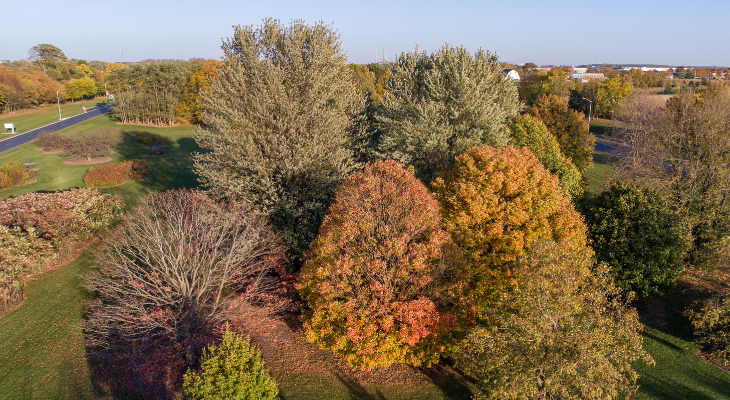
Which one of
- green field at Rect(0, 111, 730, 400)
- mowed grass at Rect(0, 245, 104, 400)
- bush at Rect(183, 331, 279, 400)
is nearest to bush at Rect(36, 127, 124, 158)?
green field at Rect(0, 111, 730, 400)

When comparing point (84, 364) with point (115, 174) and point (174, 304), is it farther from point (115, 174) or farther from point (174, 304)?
point (115, 174)

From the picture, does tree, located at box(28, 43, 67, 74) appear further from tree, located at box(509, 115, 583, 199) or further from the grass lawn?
tree, located at box(509, 115, 583, 199)

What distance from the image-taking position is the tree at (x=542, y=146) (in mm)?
28797

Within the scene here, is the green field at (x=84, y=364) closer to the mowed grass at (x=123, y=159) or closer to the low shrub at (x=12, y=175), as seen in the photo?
the mowed grass at (x=123, y=159)

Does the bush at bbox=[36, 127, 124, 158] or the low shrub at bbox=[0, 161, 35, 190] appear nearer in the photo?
the low shrub at bbox=[0, 161, 35, 190]

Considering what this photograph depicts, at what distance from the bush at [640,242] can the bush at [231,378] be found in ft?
59.9

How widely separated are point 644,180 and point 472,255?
61.0ft

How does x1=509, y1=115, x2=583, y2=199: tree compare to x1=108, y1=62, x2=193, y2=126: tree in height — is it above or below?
below

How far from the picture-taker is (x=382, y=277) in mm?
14906

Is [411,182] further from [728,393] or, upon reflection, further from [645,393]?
[728,393]

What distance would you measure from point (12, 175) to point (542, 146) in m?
51.5

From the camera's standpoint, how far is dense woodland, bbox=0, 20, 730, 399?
1204cm

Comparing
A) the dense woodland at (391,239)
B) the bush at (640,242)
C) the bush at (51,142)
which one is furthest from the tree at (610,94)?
the bush at (51,142)

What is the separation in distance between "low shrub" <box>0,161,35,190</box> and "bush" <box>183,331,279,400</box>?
40.7 meters
